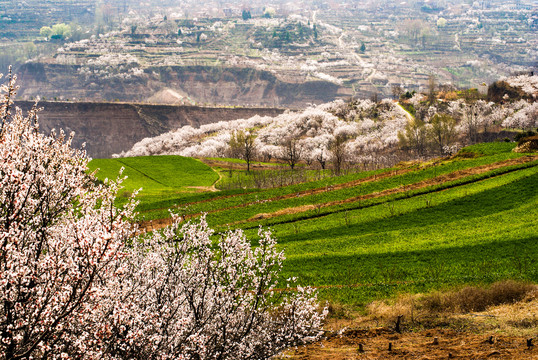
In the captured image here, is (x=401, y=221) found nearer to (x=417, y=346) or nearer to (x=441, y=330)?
(x=441, y=330)

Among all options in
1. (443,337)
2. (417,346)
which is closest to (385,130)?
(443,337)

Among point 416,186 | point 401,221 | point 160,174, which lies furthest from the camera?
point 160,174

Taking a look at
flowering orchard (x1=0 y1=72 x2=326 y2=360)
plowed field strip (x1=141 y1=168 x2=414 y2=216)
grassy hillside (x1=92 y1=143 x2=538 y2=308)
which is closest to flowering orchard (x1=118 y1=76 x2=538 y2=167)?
plowed field strip (x1=141 y1=168 x2=414 y2=216)

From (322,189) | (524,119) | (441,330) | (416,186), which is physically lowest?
(322,189)

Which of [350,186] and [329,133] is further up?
[350,186]

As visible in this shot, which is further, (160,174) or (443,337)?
(160,174)

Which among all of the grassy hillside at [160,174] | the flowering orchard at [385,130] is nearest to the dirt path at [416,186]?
the grassy hillside at [160,174]

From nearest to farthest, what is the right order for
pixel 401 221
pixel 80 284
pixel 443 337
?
1. pixel 80 284
2. pixel 443 337
3. pixel 401 221

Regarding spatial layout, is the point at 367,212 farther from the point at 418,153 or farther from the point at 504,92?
the point at 504,92

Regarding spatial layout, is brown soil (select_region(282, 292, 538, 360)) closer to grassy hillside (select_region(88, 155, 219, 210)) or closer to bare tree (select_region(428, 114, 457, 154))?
grassy hillside (select_region(88, 155, 219, 210))

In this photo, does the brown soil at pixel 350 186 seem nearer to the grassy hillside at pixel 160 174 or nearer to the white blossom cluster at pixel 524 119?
the grassy hillside at pixel 160 174
